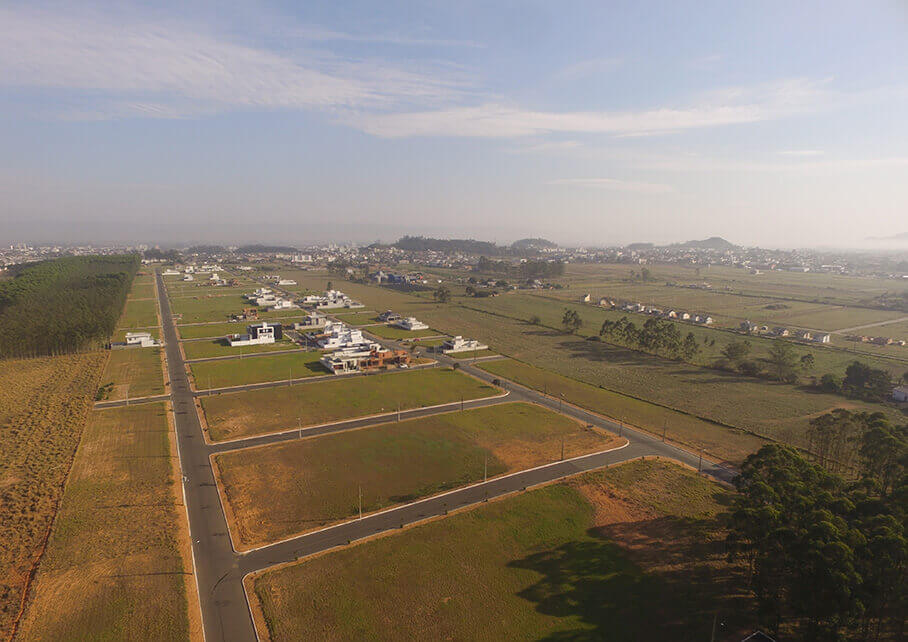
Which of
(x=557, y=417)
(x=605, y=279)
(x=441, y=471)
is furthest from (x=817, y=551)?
(x=605, y=279)

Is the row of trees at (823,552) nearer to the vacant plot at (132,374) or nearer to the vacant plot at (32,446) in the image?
the vacant plot at (32,446)

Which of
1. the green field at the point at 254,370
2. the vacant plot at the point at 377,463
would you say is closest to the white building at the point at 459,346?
the green field at the point at 254,370

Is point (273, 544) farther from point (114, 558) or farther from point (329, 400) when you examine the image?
point (329, 400)

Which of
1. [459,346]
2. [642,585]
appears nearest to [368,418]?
[642,585]

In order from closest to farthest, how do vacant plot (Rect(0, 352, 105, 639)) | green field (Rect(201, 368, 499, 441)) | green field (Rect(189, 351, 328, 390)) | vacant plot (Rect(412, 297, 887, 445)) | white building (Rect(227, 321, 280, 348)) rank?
vacant plot (Rect(0, 352, 105, 639))
green field (Rect(201, 368, 499, 441))
vacant plot (Rect(412, 297, 887, 445))
green field (Rect(189, 351, 328, 390))
white building (Rect(227, 321, 280, 348))

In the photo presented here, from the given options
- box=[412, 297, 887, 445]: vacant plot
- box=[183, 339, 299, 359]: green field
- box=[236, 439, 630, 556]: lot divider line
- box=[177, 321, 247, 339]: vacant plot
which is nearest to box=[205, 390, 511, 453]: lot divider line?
box=[236, 439, 630, 556]: lot divider line

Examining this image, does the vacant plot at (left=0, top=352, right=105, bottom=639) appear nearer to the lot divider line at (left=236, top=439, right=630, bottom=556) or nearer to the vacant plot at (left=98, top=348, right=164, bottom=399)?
the vacant plot at (left=98, top=348, right=164, bottom=399)
